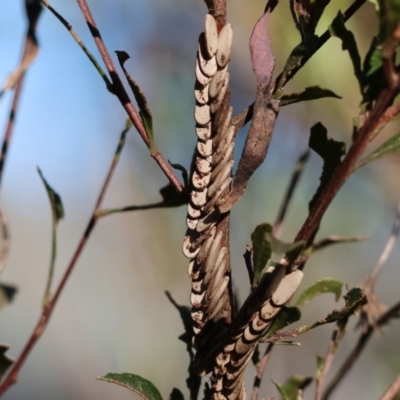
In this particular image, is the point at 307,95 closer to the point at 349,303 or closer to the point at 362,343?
the point at 349,303

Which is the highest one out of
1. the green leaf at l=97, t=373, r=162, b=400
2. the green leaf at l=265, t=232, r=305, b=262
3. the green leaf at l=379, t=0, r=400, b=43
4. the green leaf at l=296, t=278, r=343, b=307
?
the green leaf at l=379, t=0, r=400, b=43

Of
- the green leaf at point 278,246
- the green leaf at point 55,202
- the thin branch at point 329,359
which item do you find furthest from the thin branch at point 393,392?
the green leaf at point 55,202

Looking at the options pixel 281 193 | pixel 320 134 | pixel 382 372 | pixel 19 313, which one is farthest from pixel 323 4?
pixel 19 313

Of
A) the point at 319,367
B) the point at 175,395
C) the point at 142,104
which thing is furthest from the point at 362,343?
the point at 142,104

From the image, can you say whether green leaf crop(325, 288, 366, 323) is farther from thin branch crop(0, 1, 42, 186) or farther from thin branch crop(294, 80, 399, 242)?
thin branch crop(0, 1, 42, 186)

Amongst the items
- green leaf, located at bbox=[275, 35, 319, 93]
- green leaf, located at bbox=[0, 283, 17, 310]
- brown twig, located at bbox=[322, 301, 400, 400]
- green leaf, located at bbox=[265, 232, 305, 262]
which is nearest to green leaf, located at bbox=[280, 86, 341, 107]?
green leaf, located at bbox=[275, 35, 319, 93]

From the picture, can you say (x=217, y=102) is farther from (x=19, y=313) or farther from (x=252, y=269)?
(x=19, y=313)
